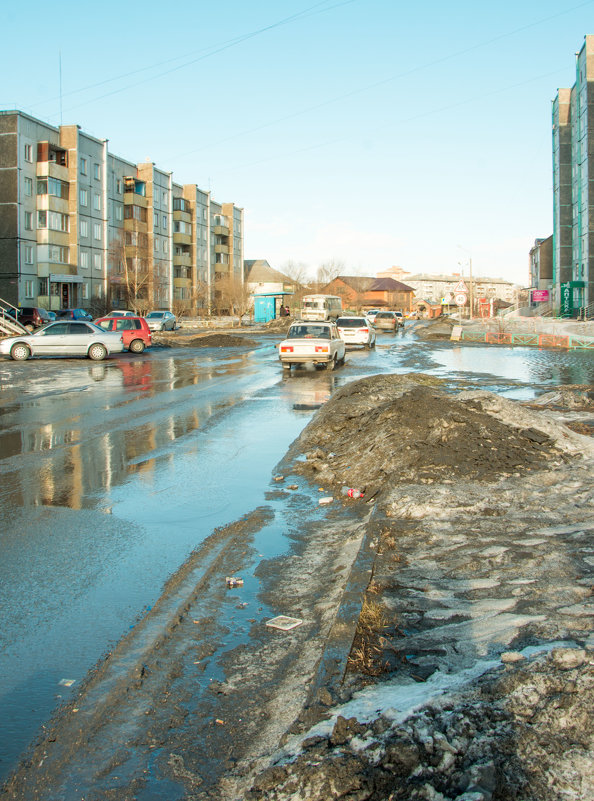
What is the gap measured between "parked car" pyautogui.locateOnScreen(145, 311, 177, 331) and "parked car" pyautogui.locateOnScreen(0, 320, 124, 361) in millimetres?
21138

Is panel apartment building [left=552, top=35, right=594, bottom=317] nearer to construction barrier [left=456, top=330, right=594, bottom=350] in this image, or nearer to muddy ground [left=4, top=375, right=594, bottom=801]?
construction barrier [left=456, top=330, right=594, bottom=350]

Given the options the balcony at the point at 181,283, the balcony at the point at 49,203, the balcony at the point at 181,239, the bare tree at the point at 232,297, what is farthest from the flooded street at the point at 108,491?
the balcony at the point at 181,239

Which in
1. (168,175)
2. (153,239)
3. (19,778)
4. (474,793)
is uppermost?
(168,175)

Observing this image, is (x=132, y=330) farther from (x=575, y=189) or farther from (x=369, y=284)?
(x=369, y=284)

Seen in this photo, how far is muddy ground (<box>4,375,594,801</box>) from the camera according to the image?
292 cm

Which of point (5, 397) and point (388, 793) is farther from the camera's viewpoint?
point (5, 397)

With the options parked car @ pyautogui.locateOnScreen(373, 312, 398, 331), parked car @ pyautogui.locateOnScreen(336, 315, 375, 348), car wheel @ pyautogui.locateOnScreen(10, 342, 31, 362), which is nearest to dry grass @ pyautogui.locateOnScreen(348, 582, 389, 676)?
car wheel @ pyautogui.locateOnScreen(10, 342, 31, 362)

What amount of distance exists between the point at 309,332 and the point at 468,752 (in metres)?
23.1

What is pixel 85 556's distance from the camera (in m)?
6.21

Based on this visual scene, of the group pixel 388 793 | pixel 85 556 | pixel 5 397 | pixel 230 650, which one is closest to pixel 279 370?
pixel 5 397

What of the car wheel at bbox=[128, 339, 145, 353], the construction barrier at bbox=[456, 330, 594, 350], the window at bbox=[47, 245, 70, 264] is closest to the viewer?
the car wheel at bbox=[128, 339, 145, 353]

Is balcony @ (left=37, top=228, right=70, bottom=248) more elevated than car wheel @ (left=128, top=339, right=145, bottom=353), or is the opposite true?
balcony @ (left=37, top=228, right=70, bottom=248)

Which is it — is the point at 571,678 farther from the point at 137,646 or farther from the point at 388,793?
the point at 137,646

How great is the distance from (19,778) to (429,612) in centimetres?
256
